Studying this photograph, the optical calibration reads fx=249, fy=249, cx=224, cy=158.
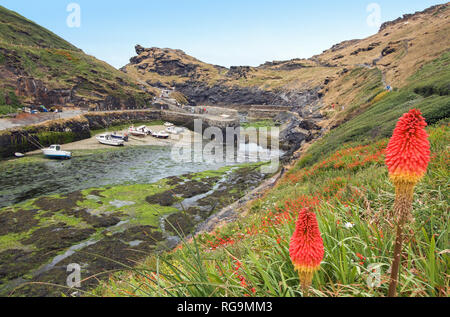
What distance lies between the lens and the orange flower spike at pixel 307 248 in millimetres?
1936

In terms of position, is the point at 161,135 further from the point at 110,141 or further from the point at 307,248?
the point at 307,248

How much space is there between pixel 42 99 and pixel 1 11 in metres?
78.4

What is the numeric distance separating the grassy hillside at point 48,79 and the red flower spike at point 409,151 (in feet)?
210

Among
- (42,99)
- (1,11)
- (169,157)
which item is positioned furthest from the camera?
(1,11)

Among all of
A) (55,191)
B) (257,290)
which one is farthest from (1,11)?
(257,290)

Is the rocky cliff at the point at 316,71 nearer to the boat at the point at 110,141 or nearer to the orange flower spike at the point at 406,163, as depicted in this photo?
the boat at the point at 110,141

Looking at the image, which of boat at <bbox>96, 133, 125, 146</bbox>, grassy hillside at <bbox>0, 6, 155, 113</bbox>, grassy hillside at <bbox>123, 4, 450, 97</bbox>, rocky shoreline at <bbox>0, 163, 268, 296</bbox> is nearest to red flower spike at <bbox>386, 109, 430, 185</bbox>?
rocky shoreline at <bbox>0, 163, 268, 296</bbox>

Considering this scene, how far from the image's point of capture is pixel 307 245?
6.54ft

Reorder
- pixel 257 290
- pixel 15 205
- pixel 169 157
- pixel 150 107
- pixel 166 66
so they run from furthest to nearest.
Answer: pixel 166 66 → pixel 150 107 → pixel 169 157 → pixel 15 205 → pixel 257 290

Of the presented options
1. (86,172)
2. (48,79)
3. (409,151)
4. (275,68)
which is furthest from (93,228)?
(275,68)

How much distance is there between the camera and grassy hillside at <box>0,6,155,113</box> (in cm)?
5675
